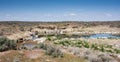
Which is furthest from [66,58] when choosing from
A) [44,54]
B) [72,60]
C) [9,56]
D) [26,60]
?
[9,56]

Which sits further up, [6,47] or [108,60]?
[6,47]

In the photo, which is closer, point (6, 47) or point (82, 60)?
point (82, 60)

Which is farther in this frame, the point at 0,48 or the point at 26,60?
the point at 0,48

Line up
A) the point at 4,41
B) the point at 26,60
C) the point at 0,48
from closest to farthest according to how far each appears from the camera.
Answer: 1. the point at 26,60
2. the point at 0,48
3. the point at 4,41

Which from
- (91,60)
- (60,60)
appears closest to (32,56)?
(60,60)

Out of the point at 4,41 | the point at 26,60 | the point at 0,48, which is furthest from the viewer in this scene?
the point at 4,41

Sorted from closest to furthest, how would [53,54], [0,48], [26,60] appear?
[26,60] < [53,54] < [0,48]

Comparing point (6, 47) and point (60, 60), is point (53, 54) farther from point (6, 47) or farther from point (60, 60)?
point (6, 47)

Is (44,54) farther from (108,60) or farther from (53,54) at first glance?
(108,60)

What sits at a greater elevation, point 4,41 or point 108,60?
point 4,41
